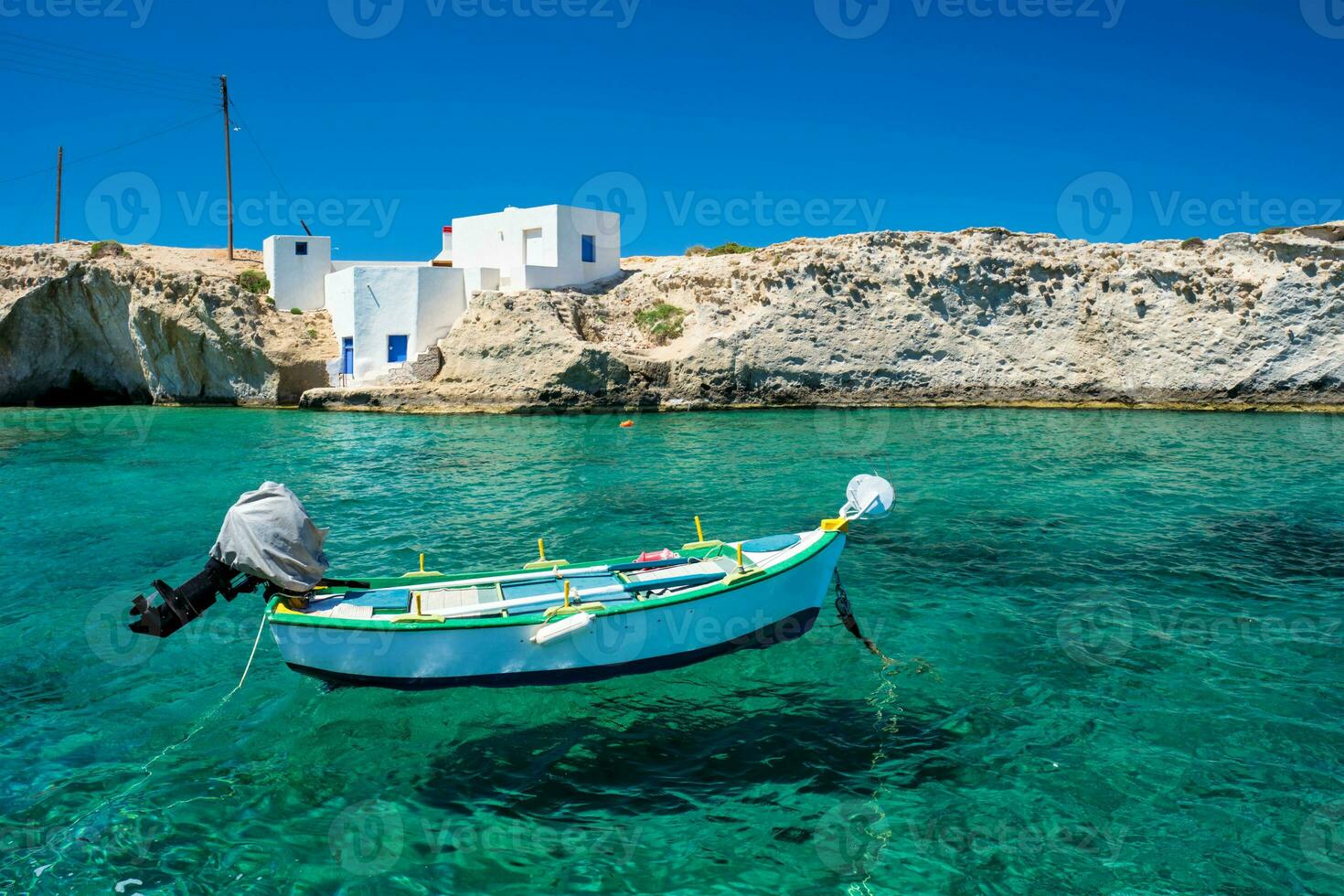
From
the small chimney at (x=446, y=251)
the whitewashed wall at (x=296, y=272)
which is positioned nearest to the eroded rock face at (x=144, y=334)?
the whitewashed wall at (x=296, y=272)

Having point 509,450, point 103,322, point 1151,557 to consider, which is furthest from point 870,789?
point 103,322

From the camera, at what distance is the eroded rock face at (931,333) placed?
37844mm

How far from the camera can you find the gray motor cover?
327 inches

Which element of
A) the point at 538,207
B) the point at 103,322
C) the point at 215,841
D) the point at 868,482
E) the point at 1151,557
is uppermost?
the point at 538,207

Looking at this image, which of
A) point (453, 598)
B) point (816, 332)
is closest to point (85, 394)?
point (816, 332)

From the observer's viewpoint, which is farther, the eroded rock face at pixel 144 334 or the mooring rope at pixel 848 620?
the eroded rock face at pixel 144 334

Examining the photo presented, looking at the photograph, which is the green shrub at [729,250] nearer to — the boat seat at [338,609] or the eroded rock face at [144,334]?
the eroded rock face at [144,334]

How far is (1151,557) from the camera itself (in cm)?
1399

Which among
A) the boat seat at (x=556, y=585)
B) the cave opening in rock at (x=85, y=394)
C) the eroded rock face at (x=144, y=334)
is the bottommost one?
the boat seat at (x=556, y=585)

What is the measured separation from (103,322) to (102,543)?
32.7 metres

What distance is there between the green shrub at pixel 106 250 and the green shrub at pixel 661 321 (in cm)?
2551

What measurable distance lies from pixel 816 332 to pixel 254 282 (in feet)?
90.2

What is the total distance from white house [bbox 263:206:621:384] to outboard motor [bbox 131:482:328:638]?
32.9m

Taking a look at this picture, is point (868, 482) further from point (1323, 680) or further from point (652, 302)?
point (652, 302)
